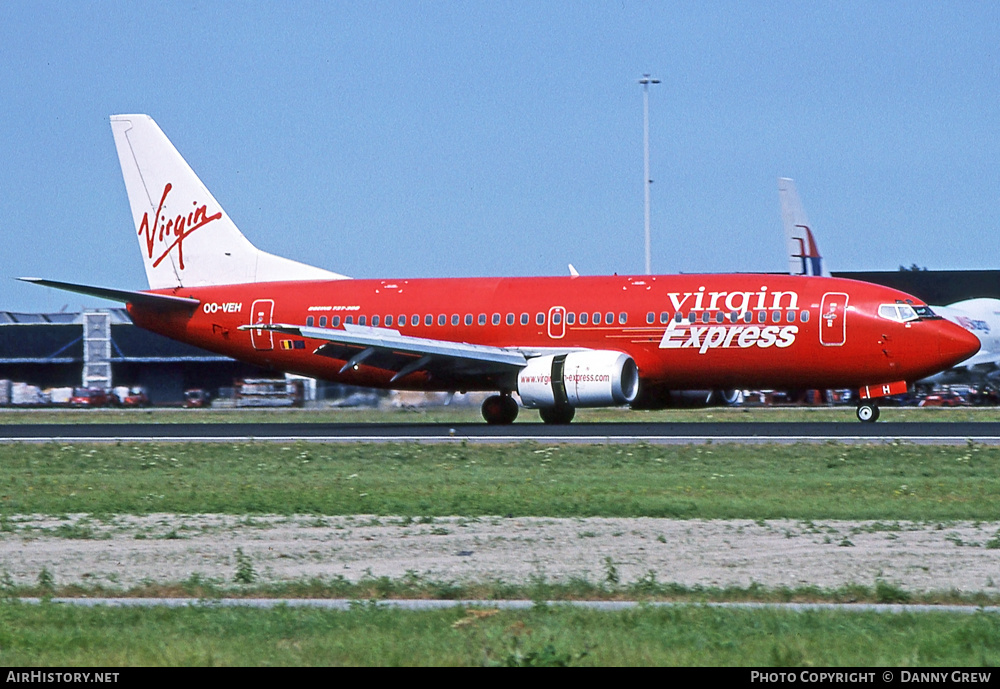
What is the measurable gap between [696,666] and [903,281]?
66.9 meters

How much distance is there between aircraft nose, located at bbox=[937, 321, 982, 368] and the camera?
1324 inches

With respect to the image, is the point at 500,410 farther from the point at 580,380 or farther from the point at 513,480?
the point at 513,480

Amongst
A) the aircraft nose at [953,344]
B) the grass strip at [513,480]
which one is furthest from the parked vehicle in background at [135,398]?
the aircraft nose at [953,344]

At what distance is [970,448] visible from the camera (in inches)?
1014

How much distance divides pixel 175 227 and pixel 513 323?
1231cm

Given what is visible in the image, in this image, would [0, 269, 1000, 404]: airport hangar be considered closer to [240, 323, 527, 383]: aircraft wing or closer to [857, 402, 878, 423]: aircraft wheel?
[240, 323, 527, 383]: aircraft wing

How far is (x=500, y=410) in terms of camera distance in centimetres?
3844

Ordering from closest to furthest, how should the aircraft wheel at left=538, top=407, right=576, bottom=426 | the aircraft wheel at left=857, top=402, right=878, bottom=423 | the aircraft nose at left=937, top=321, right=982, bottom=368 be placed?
the aircraft nose at left=937, top=321, right=982, bottom=368 → the aircraft wheel at left=857, top=402, right=878, bottom=423 → the aircraft wheel at left=538, top=407, right=576, bottom=426

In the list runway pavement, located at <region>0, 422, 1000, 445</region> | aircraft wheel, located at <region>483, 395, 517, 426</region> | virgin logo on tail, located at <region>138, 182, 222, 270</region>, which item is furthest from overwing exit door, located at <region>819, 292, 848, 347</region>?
virgin logo on tail, located at <region>138, 182, 222, 270</region>

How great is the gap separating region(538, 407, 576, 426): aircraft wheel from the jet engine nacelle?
99 cm

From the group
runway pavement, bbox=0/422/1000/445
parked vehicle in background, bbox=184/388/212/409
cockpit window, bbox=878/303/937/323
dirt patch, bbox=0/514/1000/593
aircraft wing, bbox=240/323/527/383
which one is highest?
cockpit window, bbox=878/303/937/323

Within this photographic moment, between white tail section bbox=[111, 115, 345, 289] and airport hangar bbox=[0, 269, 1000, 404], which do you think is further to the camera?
airport hangar bbox=[0, 269, 1000, 404]

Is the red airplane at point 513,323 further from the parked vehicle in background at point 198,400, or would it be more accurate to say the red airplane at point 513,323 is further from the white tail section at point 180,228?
the parked vehicle in background at point 198,400
